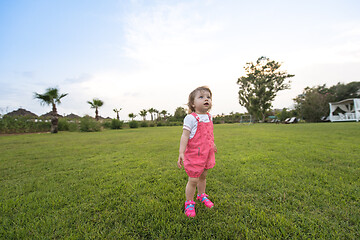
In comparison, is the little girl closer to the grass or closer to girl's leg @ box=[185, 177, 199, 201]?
girl's leg @ box=[185, 177, 199, 201]

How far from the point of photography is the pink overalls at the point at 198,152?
1533 mm

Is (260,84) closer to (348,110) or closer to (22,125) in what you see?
(348,110)

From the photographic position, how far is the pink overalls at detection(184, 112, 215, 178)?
1.53 m

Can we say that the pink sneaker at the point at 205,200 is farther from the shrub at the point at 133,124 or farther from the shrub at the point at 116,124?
the shrub at the point at 133,124

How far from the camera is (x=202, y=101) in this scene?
1.67 meters

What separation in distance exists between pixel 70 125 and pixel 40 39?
10729mm

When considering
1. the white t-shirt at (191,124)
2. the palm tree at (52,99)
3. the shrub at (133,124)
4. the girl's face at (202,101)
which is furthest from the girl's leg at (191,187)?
the shrub at (133,124)

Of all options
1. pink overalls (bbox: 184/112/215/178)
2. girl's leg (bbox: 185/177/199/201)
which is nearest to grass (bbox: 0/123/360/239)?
girl's leg (bbox: 185/177/199/201)

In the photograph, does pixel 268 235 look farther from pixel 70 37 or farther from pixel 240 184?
pixel 70 37

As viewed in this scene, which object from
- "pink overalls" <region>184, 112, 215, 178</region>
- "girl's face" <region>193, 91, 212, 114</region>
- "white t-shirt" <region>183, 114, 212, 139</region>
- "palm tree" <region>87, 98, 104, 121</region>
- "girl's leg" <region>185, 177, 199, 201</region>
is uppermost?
"palm tree" <region>87, 98, 104, 121</region>

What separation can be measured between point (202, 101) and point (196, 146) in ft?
1.83

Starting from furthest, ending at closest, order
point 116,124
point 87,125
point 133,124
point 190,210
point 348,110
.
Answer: point 133,124 < point 116,124 < point 348,110 < point 87,125 < point 190,210

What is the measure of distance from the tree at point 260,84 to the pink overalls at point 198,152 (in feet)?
96.1

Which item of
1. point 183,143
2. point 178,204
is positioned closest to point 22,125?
point 178,204
